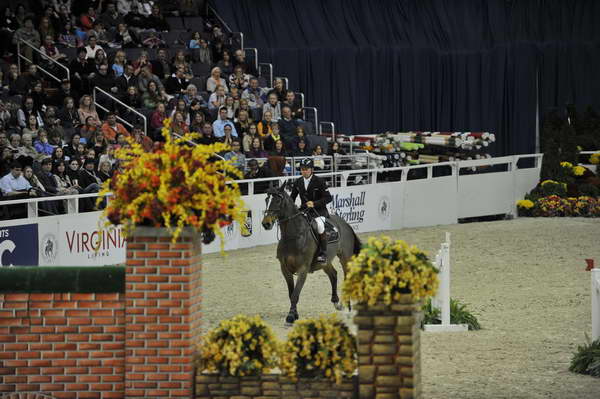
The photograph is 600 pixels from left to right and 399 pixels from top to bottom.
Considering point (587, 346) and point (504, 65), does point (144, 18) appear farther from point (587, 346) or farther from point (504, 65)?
point (587, 346)

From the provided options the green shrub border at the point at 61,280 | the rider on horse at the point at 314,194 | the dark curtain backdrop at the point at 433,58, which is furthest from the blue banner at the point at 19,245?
the dark curtain backdrop at the point at 433,58

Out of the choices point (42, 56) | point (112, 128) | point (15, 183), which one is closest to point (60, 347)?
point (15, 183)

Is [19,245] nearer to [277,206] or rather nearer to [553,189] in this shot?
[277,206]

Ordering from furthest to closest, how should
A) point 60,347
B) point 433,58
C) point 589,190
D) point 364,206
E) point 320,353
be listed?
point 433,58 < point 589,190 < point 364,206 < point 60,347 < point 320,353

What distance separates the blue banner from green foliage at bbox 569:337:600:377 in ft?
29.0

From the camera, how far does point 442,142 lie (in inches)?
1076

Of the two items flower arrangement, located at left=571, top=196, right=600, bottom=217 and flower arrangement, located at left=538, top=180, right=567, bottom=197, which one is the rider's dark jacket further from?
flower arrangement, located at left=538, top=180, right=567, bottom=197

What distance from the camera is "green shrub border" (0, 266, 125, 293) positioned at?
8688 mm

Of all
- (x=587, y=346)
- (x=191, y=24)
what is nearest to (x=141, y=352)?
(x=587, y=346)

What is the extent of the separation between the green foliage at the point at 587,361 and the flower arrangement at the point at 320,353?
3.71 m

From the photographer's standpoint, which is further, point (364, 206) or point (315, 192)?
point (364, 206)

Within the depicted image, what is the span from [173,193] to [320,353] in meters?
1.70

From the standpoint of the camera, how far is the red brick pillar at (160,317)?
334 inches

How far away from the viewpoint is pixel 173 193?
336 inches
